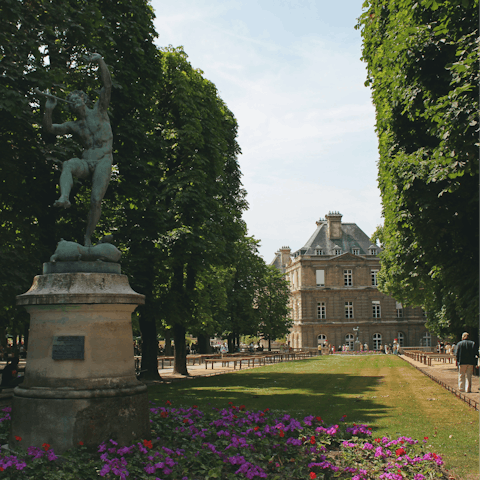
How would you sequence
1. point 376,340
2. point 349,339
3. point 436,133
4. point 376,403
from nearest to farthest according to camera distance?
point 436,133
point 376,403
point 349,339
point 376,340

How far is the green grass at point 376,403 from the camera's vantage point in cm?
877

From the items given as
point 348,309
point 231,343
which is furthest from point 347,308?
point 231,343

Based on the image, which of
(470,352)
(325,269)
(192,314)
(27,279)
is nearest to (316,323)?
(325,269)

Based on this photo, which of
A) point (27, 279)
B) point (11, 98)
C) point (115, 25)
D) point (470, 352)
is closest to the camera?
point (11, 98)

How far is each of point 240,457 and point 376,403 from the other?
753 centimetres

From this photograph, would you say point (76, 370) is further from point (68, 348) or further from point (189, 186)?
point (189, 186)

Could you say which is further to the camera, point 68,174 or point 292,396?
point 292,396

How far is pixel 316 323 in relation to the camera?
2901 inches

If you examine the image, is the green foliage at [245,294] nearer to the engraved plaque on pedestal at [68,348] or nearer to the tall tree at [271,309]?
the tall tree at [271,309]

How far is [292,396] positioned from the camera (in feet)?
50.5

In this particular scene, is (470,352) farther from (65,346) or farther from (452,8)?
(65,346)

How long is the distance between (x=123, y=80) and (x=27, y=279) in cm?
760

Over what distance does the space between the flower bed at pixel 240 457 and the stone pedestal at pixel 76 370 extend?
29 centimetres

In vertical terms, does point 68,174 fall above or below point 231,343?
above
